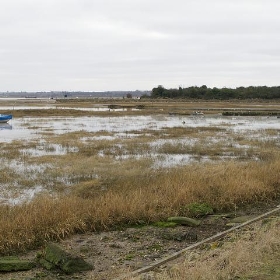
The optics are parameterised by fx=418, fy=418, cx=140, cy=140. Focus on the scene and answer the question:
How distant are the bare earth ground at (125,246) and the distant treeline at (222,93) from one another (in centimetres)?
10394

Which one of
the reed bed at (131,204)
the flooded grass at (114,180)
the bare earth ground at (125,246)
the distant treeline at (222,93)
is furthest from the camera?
the distant treeline at (222,93)

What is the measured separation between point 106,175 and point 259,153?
31.9 feet

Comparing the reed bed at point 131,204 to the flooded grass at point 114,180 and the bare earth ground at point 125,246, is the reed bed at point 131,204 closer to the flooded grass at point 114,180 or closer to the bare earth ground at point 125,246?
the flooded grass at point 114,180

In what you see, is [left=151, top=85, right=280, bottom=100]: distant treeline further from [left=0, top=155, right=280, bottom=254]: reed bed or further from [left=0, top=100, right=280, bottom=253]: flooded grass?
[left=0, top=155, right=280, bottom=254]: reed bed

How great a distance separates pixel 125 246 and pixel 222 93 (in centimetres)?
10977

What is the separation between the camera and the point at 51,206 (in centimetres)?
931

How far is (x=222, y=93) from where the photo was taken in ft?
376

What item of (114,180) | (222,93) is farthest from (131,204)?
(222,93)

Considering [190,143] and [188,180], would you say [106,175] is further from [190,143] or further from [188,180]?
[190,143]

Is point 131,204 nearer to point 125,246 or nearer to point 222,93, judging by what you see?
point 125,246

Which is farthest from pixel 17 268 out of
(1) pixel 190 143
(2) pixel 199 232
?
(1) pixel 190 143

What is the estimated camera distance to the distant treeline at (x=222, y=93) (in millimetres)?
110162

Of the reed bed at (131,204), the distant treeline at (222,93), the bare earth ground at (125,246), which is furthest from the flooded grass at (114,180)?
the distant treeline at (222,93)

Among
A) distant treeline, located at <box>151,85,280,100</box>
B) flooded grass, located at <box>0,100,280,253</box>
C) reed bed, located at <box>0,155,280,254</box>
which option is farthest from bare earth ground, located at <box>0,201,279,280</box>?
distant treeline, located at <box>151,85,280,100</box>
